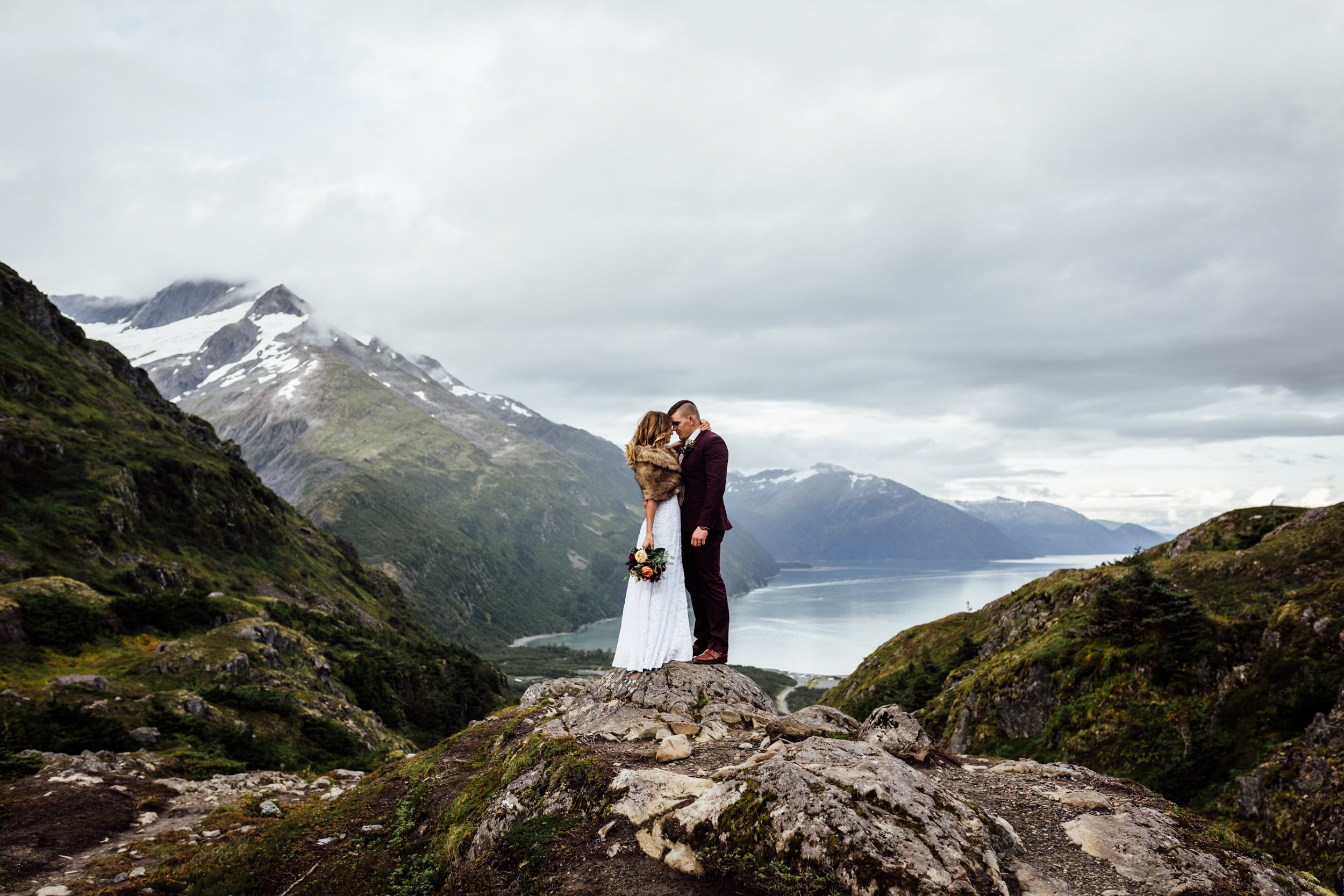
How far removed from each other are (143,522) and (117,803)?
9174 cm

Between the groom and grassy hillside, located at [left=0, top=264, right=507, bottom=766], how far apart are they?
2321 centimetres

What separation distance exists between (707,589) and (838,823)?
6230 mm

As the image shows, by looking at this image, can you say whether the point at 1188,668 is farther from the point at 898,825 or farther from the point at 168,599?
the point at 168,599

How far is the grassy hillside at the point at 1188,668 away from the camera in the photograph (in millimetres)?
16484

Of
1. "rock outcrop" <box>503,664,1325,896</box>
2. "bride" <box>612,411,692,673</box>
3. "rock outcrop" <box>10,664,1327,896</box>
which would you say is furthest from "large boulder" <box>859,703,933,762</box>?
"bride" <box>612,411,692,673</box>

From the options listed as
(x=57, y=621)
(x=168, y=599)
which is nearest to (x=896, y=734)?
(x=57, y=621)

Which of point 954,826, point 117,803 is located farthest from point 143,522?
point 954,826

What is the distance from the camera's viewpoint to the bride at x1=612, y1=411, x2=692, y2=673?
12.3 metres

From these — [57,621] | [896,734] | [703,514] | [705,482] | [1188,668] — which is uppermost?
[705,482]

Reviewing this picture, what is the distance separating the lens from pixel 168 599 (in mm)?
48156

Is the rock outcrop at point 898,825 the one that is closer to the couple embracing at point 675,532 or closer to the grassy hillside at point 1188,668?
the couple embracing at point 675,532

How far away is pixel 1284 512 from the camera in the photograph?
89.3 feet

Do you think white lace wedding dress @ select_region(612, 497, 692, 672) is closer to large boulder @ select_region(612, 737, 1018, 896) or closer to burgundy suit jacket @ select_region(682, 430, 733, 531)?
burgundy suit jacket @ select_region(682, 430, 733, 531)

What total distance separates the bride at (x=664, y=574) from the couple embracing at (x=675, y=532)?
15mm
